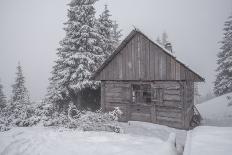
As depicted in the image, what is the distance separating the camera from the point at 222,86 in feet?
92.4

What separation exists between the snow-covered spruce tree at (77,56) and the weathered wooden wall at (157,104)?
2981 mm

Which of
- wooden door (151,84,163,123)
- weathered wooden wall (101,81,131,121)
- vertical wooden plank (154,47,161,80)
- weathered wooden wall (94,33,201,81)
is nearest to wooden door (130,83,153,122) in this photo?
wooden door (151,84,163,123)

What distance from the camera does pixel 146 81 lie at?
45.6 feet

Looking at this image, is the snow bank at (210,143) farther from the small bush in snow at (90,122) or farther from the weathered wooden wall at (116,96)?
the weathered wooden wall at (116,96)

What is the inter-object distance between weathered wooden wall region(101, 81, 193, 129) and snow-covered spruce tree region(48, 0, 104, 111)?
Result: 2.98 m

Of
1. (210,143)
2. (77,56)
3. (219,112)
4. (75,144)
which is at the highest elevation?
(77,56)

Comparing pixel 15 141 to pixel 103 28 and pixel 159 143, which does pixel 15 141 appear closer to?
pixel 159 143

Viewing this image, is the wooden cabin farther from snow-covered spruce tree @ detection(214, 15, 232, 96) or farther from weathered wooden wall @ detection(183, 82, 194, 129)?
snow-covered spruce tree @ detection(214, 15, 232, 96)

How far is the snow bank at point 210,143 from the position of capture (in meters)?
4.43

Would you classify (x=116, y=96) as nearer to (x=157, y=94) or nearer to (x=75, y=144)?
(x=157, y=94)

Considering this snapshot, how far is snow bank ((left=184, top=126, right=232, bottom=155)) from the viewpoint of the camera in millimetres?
4426

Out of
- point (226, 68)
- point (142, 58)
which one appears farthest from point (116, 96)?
point (226, 68)

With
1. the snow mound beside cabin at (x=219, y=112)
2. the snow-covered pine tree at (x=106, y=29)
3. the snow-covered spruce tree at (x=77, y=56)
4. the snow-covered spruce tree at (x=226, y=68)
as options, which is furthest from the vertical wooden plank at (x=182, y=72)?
the snow-covered spruce tree at (x=226, y=68)

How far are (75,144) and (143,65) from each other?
8416 mm
